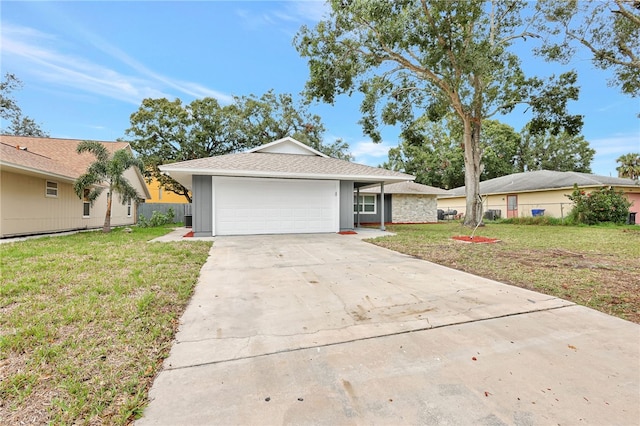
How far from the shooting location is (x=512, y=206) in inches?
851

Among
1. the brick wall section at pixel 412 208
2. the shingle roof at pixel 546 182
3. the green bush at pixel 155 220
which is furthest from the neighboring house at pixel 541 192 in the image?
the green bush at pixel 155 220

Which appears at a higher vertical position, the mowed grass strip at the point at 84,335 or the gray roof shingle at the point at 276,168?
the gray roof shingle at the point at 276,168

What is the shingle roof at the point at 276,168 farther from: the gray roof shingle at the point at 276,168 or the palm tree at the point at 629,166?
the palm tree at the point at 629,166

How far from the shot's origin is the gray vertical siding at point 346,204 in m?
12.2

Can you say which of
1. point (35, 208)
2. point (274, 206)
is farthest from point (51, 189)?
point (274, 206)

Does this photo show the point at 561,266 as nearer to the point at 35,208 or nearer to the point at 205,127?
the point at 35,208

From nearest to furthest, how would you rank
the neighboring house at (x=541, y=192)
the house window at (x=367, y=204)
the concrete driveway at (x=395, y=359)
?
the concrete driveway at (x=395, y=359) → the neighboring house at (x=541, y=192) → the house window at (x=367, y=204)

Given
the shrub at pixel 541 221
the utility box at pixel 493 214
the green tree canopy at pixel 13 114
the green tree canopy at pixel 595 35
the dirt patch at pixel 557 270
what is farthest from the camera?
the utility box at pixel 493 214

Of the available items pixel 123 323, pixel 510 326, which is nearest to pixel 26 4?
pixel 123 323

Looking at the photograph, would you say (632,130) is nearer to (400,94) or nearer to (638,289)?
(400,94)

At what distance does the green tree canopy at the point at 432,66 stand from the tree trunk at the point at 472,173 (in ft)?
0.16

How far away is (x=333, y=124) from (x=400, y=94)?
410 inches

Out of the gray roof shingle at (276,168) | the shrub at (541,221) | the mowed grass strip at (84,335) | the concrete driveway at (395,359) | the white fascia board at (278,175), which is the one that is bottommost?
the concrete driveway at (395,359)

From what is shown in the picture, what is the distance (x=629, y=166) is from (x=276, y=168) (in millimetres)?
31847
